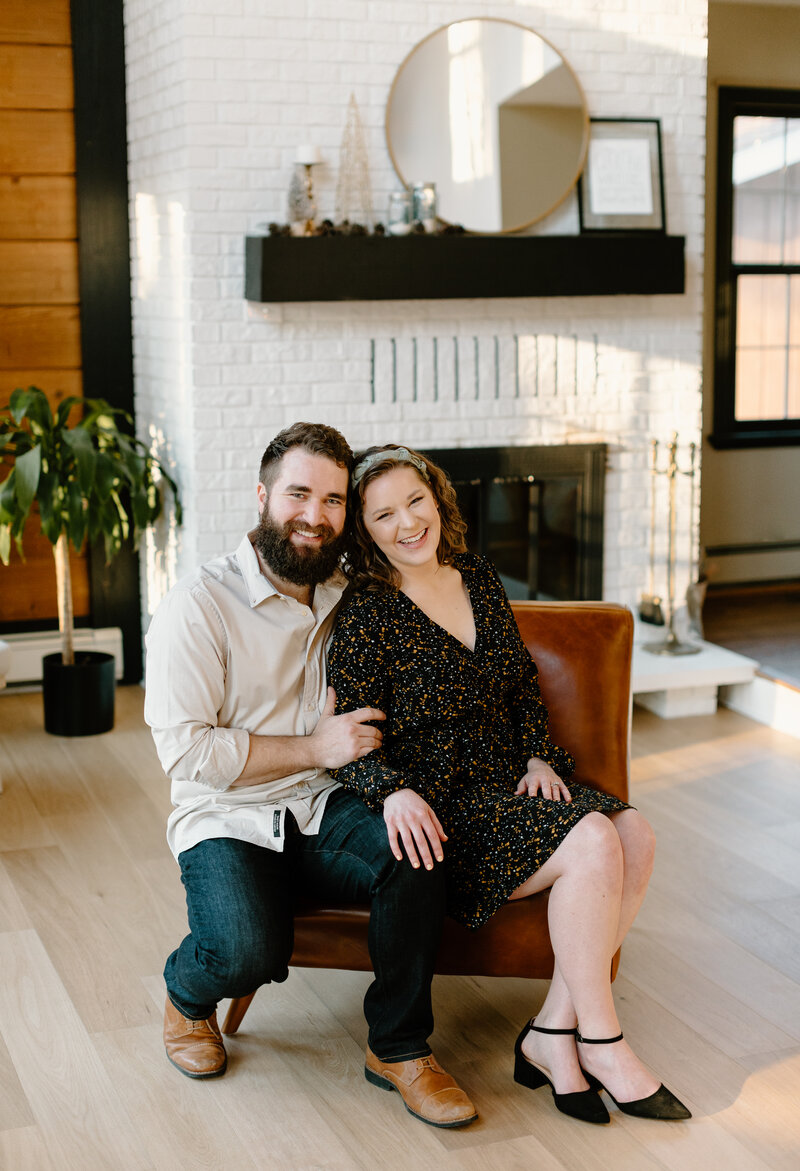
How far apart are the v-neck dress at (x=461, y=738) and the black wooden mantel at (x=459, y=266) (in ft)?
Result: 6.28

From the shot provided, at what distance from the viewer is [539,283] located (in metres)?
4.33

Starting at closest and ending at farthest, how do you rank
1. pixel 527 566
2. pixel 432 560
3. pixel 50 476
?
1. pixel 432 560
2. pixel 50 476
3. pixel 527 566

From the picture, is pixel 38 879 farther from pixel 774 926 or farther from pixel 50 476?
pixel 774 926

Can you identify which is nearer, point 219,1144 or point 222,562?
point 219,1144

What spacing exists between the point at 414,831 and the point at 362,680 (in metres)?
0.30

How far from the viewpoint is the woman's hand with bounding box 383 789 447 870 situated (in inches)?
85.3

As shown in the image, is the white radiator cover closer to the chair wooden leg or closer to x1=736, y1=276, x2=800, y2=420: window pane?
the chair wooden leg

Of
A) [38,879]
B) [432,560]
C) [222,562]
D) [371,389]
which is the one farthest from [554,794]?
[371,389]

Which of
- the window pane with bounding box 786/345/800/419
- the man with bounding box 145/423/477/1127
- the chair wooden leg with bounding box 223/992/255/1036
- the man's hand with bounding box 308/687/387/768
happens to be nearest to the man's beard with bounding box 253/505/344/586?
the man with bounding box 145/423/477/1127

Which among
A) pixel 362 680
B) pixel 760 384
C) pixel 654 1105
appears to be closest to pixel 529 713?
pixel 362 680

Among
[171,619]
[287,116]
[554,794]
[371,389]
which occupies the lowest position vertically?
[554,794]

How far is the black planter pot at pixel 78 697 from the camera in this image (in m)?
4.26

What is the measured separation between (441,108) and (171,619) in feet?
8.42

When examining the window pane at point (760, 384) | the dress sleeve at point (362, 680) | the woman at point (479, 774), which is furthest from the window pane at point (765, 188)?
the dress sleeve at point (362, 680)
